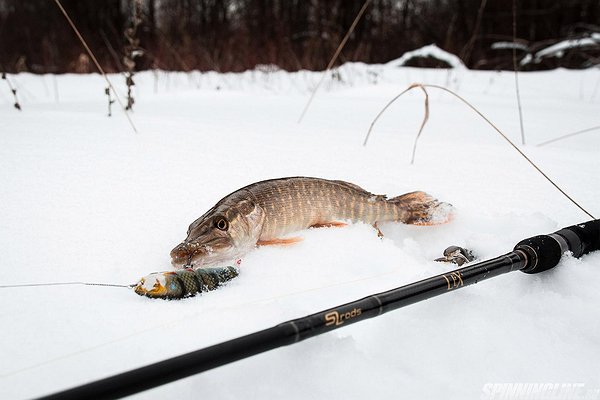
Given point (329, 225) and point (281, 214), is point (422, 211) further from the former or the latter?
point (281, 214)

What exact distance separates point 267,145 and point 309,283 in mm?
1689

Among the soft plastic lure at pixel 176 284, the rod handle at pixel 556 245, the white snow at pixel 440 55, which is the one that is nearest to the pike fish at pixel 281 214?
the soft plastic lure at pixel 176 284

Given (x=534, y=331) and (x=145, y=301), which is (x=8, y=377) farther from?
(x=534, y=331)

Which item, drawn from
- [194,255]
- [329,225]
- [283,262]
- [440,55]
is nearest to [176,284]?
[194,255]

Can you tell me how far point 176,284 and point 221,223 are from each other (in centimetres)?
32

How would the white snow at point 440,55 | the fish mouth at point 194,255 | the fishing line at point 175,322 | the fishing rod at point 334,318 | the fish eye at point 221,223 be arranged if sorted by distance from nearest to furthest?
1. the fishing rod at point 334,318
2. the fishing line at point 175,322
3. the fish mouth at point 194,255
4. the fish eye at point 221,223
5. the white snow at point 440,55

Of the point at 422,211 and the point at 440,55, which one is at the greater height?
the point at 440,55

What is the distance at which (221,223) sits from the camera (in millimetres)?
1529

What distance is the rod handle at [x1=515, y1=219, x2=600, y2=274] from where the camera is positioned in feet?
4.64

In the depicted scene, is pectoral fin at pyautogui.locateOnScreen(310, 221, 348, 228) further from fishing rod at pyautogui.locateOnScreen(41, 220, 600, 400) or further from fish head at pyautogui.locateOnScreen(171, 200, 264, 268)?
fishing rod at pyautogui.locateOnScreen(41, 220, 600, 400)

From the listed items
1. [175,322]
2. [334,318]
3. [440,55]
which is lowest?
[175,322]

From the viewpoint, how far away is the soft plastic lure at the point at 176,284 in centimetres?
126

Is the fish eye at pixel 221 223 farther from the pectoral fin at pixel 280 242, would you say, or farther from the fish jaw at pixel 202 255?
the pectoral fin at pixel 280 242

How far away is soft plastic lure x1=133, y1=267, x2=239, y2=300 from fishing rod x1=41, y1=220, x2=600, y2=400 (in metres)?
0.48
